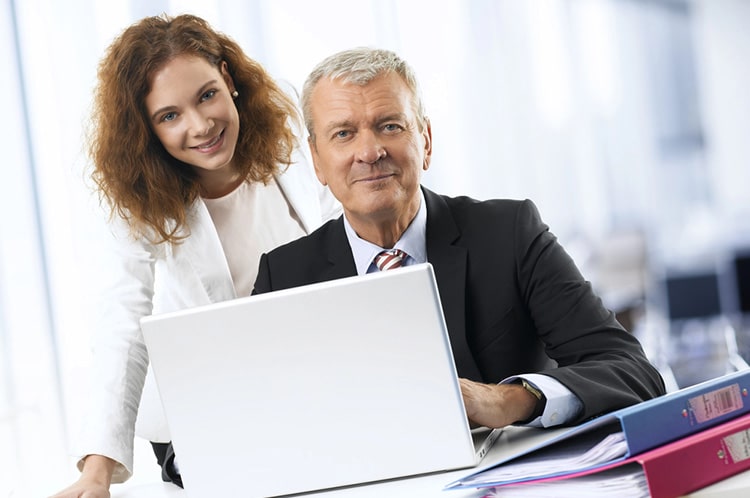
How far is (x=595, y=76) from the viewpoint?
739 cm

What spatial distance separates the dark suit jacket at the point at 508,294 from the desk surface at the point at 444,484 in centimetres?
25

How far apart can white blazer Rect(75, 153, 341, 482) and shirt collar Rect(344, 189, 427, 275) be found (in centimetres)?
48

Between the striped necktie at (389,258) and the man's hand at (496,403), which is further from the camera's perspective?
the striped necktie at (389,258)

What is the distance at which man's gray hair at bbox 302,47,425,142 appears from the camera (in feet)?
5.89

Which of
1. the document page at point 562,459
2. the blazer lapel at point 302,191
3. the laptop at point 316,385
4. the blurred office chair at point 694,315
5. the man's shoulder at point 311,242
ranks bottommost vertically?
the blurred office chair at point 694,315

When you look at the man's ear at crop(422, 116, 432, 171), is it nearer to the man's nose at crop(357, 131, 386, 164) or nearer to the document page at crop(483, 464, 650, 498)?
the man's nose at crop(357, 131, 386, 164)

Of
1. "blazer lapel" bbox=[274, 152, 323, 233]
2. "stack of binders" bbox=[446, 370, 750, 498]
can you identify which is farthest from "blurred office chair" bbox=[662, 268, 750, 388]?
"stack of binders" bbox=[446, 370, 750, 498]

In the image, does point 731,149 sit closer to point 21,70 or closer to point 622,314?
point 622,314

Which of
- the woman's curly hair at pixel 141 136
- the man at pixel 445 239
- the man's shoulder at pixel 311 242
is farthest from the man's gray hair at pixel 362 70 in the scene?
the woman's curly hair at pixel 141 136

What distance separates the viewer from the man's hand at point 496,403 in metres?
1.32

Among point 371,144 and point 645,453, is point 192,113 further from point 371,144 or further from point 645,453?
point 645,453

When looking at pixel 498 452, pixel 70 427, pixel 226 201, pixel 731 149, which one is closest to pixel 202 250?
pixel 226 201

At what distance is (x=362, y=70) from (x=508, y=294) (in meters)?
0.52

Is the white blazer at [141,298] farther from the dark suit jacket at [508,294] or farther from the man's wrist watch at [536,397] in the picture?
the man's wrist watch at [536,397]
